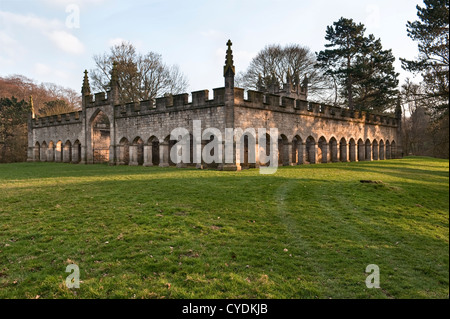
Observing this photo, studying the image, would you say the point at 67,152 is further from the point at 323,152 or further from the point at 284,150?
the point at 323,152

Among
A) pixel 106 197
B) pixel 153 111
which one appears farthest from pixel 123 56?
pixel 106 197

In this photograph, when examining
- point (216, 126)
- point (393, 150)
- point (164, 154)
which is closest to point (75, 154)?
point (164, 154)

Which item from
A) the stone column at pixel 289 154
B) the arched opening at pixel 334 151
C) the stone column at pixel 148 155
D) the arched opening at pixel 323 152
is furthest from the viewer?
the arched opening at pixel 334 151

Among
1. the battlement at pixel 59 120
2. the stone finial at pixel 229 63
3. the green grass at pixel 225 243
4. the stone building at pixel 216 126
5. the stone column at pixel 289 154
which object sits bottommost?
the green grass at pixel 225 243

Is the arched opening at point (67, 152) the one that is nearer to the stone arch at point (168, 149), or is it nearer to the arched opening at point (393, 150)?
the stone arch at point (168, 149)

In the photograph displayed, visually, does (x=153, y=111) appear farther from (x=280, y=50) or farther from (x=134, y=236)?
(x=280, y=50)

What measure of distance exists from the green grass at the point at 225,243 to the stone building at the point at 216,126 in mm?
9672

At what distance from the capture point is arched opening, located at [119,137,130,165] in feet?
84.7

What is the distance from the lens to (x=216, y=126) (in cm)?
1917

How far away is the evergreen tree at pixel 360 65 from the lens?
33.1m

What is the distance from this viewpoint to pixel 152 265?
4.98 meters

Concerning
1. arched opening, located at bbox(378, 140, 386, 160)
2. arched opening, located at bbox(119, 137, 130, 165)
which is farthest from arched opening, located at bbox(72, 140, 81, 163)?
arched opening, located at bbox(378, 140, 386, 160)

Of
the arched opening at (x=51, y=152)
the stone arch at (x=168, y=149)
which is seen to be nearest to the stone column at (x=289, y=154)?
the stone arch at (x=168, y=149)

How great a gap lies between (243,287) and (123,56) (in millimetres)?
38734
